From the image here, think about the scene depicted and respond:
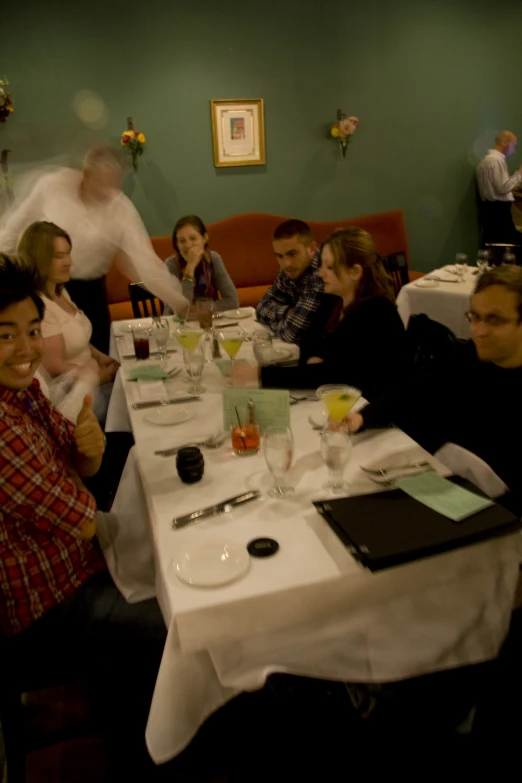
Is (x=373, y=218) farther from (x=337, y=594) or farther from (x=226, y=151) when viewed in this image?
(x=337, y=594)

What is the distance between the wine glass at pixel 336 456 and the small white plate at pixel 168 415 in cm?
59

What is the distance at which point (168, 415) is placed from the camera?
1.88 metres

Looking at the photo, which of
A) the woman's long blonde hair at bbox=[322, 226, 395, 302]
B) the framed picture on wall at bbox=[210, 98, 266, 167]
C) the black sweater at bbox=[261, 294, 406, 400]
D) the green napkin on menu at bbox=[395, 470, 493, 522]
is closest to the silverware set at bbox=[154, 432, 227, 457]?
the black sweater at bbox=[261, 294, 406, 400]

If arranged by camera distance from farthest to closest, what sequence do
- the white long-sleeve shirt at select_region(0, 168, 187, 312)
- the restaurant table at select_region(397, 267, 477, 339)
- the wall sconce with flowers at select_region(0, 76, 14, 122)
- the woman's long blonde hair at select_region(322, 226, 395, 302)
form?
the wall sconce with flowers at select_region(0, 76, 14, 122) → the restaurant table at select_region(397, 267, 477, 339) → the white long-sleeve shirt at select_region(0, 168, 187, 312) → the woman's long blonde hair at select_region(322, 226, 395, 302)

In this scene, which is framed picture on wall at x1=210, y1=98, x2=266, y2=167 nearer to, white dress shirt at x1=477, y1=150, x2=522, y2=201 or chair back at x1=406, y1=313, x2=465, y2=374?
white dress shirt at x1=477, y1=150, x2=522, y2=201

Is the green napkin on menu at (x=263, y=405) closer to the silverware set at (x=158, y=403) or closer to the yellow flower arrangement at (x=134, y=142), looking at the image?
the silverware set at (x=158, y=403)

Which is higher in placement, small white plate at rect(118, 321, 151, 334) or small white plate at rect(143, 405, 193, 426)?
small white plate at rect(143, 405, 193, 426)

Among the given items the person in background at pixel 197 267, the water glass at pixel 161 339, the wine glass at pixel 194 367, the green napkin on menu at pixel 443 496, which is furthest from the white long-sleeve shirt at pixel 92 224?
the green napkin on menu at pixel 443 496

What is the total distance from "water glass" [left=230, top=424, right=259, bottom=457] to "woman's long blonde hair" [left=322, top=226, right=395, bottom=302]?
0.78 meters

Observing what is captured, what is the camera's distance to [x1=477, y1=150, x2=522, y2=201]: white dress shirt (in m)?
5.88

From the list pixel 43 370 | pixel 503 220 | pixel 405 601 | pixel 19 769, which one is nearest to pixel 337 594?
pixel 405 601

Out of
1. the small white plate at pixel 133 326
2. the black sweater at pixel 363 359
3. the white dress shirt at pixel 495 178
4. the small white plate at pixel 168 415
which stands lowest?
the small white plate at pixel 133 326

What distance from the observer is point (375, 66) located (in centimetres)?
546

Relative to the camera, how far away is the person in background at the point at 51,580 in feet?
4.20
